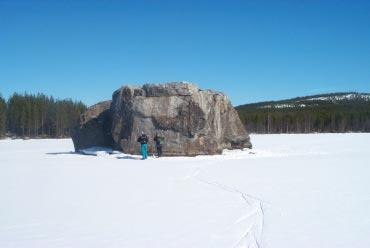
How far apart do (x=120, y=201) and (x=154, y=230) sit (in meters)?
3.04

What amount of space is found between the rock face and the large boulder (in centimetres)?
157

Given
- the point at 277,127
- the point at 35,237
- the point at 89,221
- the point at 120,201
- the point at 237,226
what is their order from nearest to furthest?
1. the point at 35,237
2. the point at 237,226
3. the point at 89,221
4. the point at 120,201
5. the point at 277,127

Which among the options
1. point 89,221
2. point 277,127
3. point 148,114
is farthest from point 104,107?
point 277,127

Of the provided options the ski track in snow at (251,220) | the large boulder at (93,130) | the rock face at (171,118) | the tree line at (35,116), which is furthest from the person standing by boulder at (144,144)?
the tree line at (35,116)

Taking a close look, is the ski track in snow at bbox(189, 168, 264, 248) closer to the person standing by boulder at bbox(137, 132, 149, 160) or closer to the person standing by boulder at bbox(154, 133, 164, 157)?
the person standing by boulder at bbox(137, 132, 149, 160)

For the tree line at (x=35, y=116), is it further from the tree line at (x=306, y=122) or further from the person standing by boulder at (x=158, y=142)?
the person standing by boulder at (x=158, y=142)

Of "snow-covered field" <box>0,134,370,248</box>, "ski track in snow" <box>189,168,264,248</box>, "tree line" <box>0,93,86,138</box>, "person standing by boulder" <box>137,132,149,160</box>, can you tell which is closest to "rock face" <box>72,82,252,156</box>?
"person standing by boulder" <box>137,132,149,160</box>

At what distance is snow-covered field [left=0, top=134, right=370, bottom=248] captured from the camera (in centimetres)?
702

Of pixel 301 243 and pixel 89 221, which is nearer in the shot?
pixel 301 243

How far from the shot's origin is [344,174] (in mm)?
15461

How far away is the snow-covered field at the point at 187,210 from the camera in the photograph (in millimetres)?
7023

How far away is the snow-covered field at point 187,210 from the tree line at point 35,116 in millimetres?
79686

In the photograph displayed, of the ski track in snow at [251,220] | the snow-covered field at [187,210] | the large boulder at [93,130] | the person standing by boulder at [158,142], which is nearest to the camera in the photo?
the ski track in snow at [251,220]

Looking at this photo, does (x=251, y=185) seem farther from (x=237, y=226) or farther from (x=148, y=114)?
(x=148, y=114)
